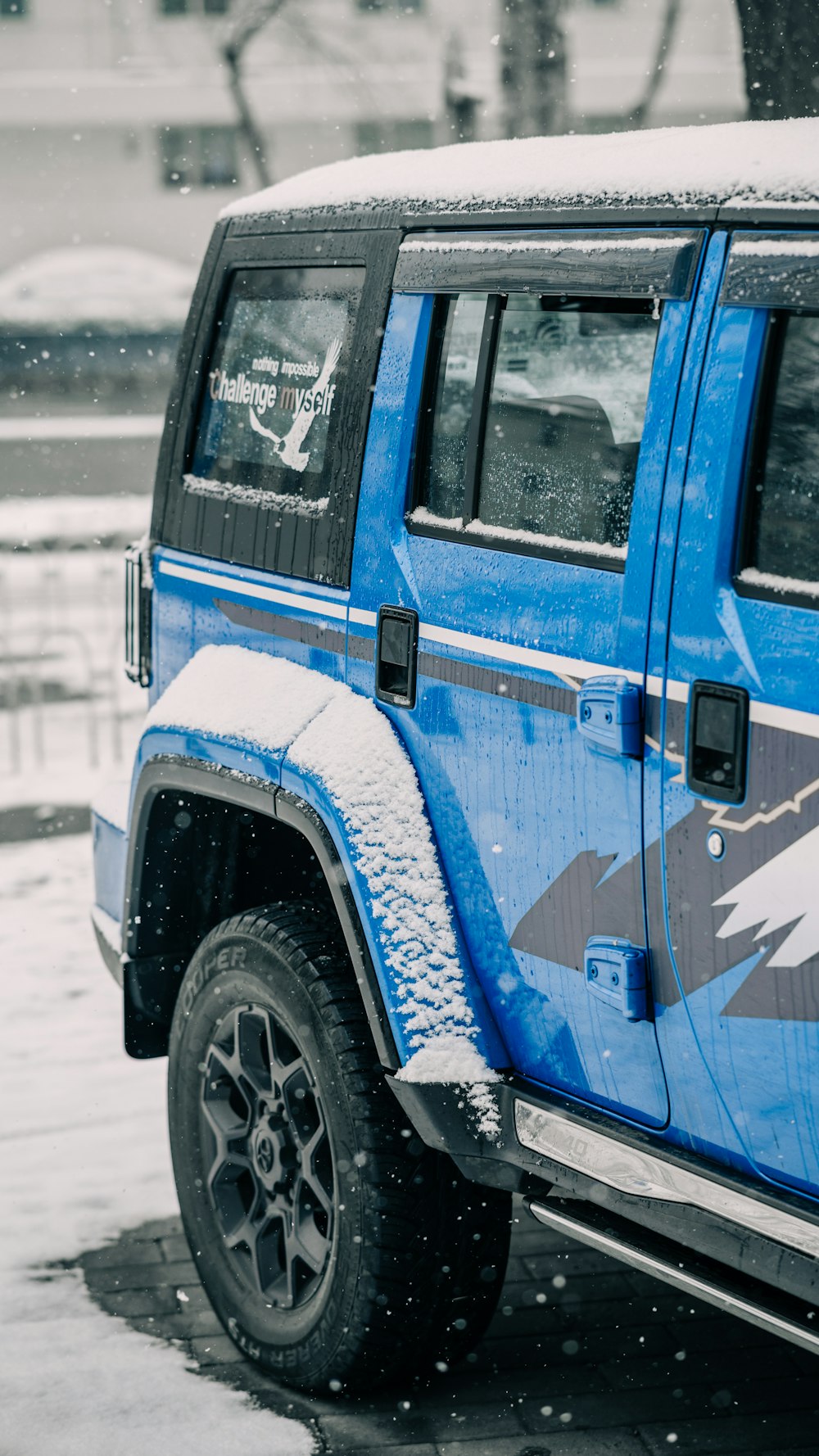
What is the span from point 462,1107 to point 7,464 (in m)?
22.4

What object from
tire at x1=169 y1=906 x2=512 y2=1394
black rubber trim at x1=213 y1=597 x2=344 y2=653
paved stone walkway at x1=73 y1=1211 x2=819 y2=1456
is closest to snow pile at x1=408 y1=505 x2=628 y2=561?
black rubber trim at x1=213 y1=597 x2=344 y2=653

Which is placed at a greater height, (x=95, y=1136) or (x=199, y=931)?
(x=199, y=931)

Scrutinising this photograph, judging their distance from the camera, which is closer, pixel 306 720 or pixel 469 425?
pixel 469 425

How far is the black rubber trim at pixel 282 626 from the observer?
3445mm

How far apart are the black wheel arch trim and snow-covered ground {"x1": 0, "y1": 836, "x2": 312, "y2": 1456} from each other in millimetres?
569

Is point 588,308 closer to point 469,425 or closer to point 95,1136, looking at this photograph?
point 469,425

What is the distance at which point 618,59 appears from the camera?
37562 mm

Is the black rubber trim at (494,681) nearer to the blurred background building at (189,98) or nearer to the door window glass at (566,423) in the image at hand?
the door window glass at (566,423)

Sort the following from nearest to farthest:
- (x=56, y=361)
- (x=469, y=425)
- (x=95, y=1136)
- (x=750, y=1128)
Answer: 1. (x=750, y=1128)
2. (x=469, y=425)
3. (x=95, y=1136)
4. (x=56, y=361)

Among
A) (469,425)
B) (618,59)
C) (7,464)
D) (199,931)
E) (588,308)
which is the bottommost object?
(7,464)

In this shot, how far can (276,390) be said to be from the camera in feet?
12.3

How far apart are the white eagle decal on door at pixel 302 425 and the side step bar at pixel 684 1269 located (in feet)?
5.15

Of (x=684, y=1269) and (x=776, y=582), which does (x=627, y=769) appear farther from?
(x=684, y=1269)

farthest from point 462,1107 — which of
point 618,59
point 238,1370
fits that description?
point 618,59
